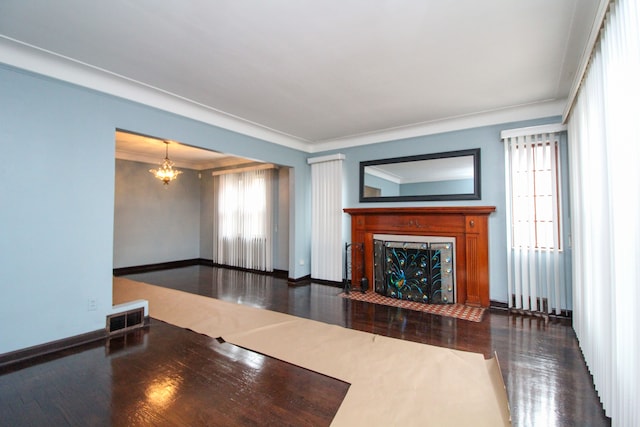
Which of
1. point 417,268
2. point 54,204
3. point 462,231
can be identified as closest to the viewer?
point 54,204

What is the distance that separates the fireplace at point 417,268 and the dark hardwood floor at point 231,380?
74 centimetres

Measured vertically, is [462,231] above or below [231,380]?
above

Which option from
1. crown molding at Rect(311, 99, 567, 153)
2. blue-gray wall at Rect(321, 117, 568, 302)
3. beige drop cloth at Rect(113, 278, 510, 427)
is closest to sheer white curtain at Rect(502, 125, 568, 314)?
blue-gray wall at Rect(321, 117, 568, 302)

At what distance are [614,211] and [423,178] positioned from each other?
3085mm

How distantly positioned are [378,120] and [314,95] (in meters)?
1.35

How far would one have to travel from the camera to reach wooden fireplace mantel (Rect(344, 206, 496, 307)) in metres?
4.17

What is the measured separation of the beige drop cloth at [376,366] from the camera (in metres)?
1.88

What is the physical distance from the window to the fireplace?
946 millimetres

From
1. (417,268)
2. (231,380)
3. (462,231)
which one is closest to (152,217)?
(231,380)

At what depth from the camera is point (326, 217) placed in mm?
5773

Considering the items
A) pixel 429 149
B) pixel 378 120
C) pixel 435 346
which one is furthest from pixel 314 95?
pixel 435 346

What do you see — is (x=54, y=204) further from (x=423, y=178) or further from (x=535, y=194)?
(x=535, y=194)

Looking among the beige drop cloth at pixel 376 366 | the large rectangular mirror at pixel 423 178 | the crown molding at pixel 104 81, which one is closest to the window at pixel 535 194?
the large rectangular mirror at pixel 423 178

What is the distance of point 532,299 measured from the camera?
382 cm
